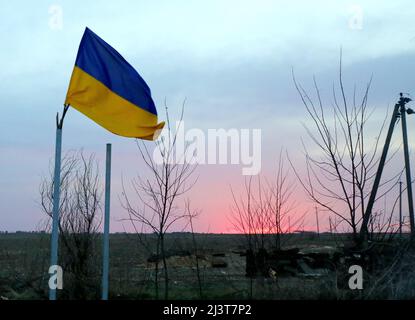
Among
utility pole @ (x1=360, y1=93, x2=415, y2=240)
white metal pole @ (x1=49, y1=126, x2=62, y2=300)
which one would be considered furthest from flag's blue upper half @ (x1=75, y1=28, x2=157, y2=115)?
utility pole @ (x1=360, y1=93, x2=415, y2=240)

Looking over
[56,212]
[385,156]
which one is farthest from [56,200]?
[385,156]

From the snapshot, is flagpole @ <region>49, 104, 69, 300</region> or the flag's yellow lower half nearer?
flagpole @ <region>49, 104, 69, 300</region>

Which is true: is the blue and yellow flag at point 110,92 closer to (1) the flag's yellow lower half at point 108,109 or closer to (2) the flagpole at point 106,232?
(1) the flag's yellow lower half at point 108,109

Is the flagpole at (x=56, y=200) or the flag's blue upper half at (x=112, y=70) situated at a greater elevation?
the flag's blue upper half at (x=112, y=70)

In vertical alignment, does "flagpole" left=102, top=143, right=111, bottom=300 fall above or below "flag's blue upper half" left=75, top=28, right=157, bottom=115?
below

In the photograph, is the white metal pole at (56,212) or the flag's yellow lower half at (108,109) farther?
the flag's yellow lower half at (108,109)

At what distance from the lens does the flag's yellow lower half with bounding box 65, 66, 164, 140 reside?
23.7 feet

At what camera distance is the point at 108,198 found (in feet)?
23.9

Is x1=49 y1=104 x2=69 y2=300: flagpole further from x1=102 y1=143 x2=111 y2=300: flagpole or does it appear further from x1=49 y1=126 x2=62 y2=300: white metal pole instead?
x1=102 y1=143 x2=111 y2=300: flagpole

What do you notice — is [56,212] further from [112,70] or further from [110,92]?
[112,70]

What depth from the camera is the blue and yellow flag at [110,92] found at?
7.28 meters

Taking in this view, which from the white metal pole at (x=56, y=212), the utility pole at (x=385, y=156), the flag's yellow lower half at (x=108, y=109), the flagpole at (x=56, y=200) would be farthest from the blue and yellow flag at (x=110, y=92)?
the utility pole at (x=385, y=156)
